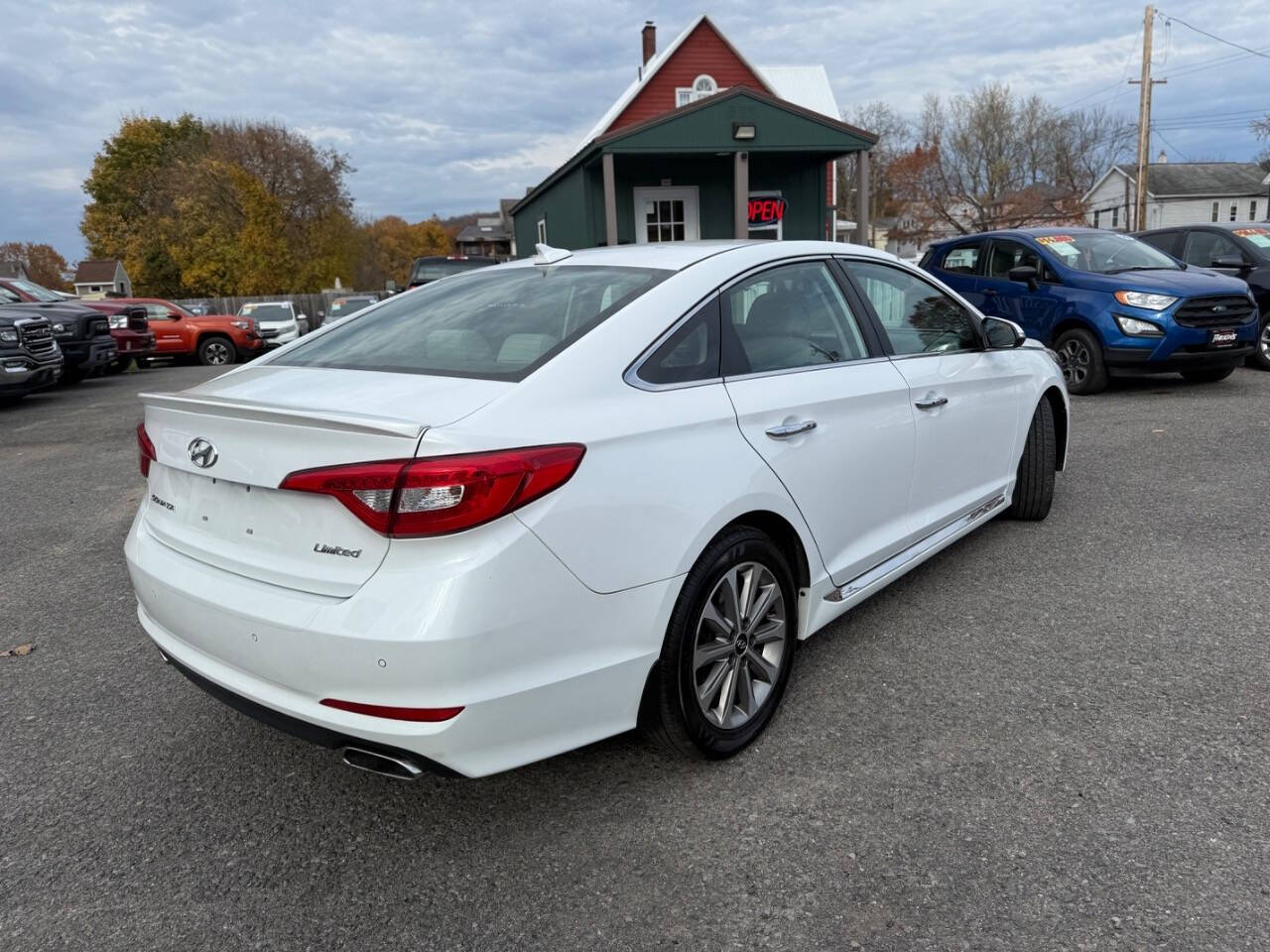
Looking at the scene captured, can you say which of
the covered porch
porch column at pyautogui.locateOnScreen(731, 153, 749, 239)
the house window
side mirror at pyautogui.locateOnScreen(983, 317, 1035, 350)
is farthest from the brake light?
the house window

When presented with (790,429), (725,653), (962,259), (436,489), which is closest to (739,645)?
(725,653)

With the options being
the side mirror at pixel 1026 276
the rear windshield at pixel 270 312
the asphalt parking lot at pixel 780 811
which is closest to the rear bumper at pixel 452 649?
the asphalt parking lot at pixel 780 811

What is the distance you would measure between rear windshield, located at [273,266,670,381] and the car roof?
75 mm

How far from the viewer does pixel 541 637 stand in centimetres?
211

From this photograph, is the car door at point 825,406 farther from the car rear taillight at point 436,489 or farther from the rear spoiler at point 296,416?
the rear spoiler at point 296,416

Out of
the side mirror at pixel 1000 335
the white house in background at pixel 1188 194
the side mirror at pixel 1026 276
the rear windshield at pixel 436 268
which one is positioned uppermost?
the white house in background at pixel 1188 194

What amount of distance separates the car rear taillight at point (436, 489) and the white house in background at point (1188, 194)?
6510cm

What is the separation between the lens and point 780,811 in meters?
2.49

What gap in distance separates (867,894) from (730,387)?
1.39m

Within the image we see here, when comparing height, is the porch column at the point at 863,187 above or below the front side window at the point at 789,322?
above

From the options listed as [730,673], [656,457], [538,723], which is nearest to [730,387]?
[656,457]

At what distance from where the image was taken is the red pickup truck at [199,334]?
1903 centimetres

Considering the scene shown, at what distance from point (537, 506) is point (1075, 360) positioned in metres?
8.48

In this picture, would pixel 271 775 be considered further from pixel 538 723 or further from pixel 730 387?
pixel 730 387
